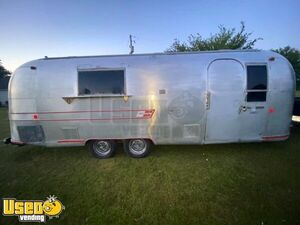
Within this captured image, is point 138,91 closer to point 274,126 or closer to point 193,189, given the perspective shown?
point 193,189

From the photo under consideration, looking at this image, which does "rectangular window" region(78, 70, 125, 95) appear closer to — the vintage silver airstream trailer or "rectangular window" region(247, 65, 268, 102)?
the vintage silver airstream trailer

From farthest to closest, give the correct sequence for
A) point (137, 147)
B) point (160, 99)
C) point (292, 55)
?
1. point (292, 55)
2. point (137, 147)
3. point (160, 99)

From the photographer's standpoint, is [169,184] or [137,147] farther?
[137,147]

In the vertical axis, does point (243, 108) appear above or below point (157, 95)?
below

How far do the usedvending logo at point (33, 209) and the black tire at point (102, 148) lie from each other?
1.71 metres

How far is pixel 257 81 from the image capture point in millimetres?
A: 4207

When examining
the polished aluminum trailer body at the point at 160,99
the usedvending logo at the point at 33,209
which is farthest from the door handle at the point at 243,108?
the usedvending logo at the point at 33,209

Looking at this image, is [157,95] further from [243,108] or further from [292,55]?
[292,55]

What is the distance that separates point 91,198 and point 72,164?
6.04 ft

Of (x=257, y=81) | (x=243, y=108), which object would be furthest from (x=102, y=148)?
(x=257, y=81)

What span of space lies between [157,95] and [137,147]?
1.87 meters

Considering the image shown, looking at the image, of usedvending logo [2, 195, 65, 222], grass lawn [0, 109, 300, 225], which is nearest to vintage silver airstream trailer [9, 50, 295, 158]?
grass lawn [0, 109, 300, 225]

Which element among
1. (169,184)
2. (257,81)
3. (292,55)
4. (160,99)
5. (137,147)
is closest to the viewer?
(169,184)

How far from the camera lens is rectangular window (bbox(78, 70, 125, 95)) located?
169 inches
